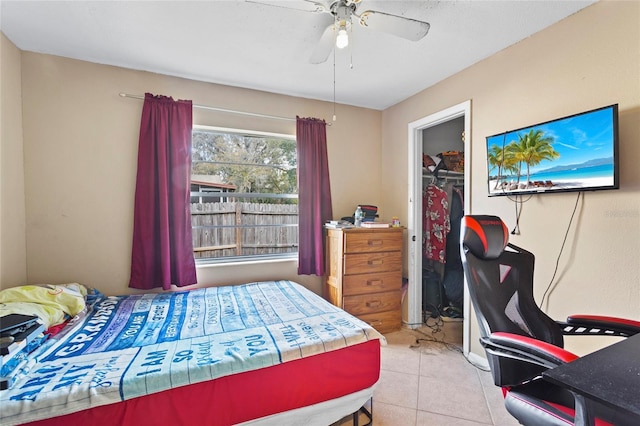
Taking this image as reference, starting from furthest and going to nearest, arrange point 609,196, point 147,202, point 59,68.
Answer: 1. point 147,202
2. point 59,68
3. point 609,196

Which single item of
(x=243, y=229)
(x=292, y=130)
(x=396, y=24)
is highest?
(x=396, y=24)

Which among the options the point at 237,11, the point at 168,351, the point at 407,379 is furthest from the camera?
the point at 407,379

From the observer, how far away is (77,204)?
2402 millimetres

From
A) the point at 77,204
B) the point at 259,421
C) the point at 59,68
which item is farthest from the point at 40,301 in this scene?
the point at 59,68

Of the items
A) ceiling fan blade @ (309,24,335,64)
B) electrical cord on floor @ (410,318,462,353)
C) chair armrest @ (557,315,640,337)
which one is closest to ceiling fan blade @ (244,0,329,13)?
ceiling fan blade @ (309,24,335,64)

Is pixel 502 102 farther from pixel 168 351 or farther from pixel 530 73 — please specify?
pixel 168 351

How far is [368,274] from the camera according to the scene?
292cm

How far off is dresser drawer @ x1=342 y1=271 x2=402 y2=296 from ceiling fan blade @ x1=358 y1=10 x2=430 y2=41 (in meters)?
2.06

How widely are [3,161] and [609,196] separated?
3.88 meters

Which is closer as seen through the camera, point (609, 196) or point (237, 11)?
point (609, 196)

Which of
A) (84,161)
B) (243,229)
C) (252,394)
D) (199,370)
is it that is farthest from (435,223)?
(84,161)

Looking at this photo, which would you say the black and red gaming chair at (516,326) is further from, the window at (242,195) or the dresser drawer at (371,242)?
the window at (242,195)

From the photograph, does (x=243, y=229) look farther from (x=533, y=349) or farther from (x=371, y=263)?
(x=533, y=349)

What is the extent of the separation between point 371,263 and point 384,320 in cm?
63
